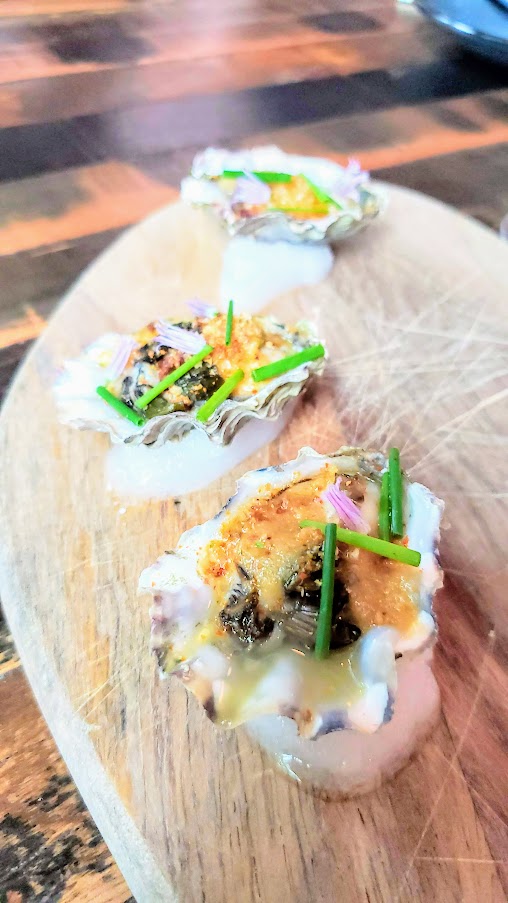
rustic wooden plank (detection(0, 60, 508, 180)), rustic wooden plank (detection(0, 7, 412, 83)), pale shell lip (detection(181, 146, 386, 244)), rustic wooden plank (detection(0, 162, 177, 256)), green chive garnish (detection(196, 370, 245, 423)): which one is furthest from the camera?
rustic wooden plank (detection(0, 7, 412, 83))

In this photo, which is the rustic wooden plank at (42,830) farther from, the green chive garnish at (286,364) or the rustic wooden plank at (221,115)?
the rustic wooden plank at (221,115)

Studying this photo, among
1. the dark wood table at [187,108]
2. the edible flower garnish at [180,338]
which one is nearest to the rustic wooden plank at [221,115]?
the dark wood table at [187,108]

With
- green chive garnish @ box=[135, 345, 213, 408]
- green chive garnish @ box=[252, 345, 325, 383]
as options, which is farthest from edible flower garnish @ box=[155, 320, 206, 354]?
green chive garnish @ box=[252, 345, 325, 383]

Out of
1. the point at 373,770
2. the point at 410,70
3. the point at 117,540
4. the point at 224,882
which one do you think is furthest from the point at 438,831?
the point at 410,70

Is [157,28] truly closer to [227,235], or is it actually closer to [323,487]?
[227,235]

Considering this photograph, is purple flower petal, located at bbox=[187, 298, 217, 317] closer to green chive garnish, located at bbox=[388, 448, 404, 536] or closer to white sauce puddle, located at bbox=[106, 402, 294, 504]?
white sauce puddle, located at bbox=[106, 402, 294, 504]

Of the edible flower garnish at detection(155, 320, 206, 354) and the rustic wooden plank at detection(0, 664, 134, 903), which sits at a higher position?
the edible flower garnish at detection(155, 320, 206, 354)

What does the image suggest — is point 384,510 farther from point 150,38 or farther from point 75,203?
point 150,38

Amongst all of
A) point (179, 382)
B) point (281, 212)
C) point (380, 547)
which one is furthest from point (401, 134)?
point (380, 547)
